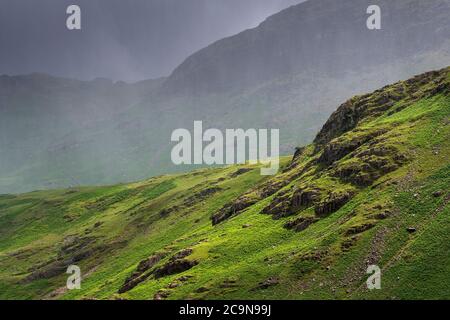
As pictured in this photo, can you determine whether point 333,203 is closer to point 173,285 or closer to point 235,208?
point 173,285

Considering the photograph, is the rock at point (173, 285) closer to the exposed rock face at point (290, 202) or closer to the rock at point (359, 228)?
the exposed rock face at point (290, 202)

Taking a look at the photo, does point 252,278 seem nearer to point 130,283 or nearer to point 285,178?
point 130,283

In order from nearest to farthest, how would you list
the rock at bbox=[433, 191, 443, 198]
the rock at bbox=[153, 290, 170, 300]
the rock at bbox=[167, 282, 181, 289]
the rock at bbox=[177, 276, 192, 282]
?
the rock at bbox=[433, 191, 443, 198], the rock at bbox=[153, 290, 170, 300], the rock at bbox=[167, 282, 181, 289], the rock at bbox=[177, 276, 192, 282]

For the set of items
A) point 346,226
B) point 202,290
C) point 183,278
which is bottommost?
point 183,278

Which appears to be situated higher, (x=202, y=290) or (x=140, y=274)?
(x=202, y=290)

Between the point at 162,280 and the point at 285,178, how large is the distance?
59.0 meters

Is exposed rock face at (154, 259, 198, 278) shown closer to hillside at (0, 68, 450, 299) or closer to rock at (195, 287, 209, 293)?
hillside at (0, 68, 450, 299)

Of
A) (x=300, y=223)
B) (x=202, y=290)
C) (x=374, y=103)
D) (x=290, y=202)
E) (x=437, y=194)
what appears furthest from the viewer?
(x=374, y=103)

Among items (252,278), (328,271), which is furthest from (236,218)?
(328,271)

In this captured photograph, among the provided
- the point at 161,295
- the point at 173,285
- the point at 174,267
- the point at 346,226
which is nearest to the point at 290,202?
the point at 346,226

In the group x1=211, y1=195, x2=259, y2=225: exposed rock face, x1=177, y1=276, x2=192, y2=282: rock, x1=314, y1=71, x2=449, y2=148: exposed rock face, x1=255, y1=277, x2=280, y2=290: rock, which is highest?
x1=314, y1=71, x2=449, y2=148: exposed rock face

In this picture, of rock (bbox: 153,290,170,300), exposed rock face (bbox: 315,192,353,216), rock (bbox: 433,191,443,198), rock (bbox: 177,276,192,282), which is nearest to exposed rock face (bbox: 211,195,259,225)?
exposed rock face (bbox: 315,192,353,216)
